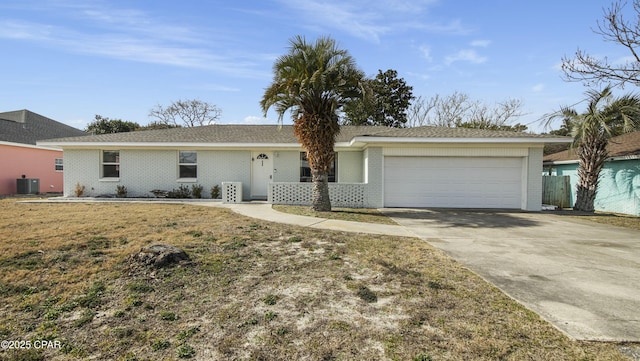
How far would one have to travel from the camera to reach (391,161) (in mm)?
13695

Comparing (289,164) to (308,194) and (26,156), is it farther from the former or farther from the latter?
(26,156)

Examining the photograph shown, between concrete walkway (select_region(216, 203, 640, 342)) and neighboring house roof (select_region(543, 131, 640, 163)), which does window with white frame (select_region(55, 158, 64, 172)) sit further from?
neighboring house roof (select_region(543, 131, 640, 163))

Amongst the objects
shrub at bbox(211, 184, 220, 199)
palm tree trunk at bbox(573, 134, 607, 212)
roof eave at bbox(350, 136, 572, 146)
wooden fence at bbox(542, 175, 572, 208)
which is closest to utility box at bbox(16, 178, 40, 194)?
shrub at bbox(211, 184, 220, 199)

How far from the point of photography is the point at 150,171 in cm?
1577

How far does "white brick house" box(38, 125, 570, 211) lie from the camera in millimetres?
13258

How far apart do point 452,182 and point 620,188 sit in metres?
7.52

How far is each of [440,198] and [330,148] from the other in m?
5.61

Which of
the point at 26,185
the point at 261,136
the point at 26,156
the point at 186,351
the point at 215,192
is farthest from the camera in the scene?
the point at 26,156

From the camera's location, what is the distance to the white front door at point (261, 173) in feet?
52.2

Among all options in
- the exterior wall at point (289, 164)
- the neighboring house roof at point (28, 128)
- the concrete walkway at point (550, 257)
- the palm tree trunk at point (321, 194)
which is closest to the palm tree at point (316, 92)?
the palm tree trunk at point (321, 194)

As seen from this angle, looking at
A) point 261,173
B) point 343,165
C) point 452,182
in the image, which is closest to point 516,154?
point 452,182

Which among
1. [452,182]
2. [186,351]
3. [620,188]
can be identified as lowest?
[186,351]

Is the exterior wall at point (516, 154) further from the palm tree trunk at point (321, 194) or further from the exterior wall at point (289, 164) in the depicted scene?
the exterior wall at point (289, 164)

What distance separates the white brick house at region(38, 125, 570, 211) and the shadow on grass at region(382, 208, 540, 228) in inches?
42.1
